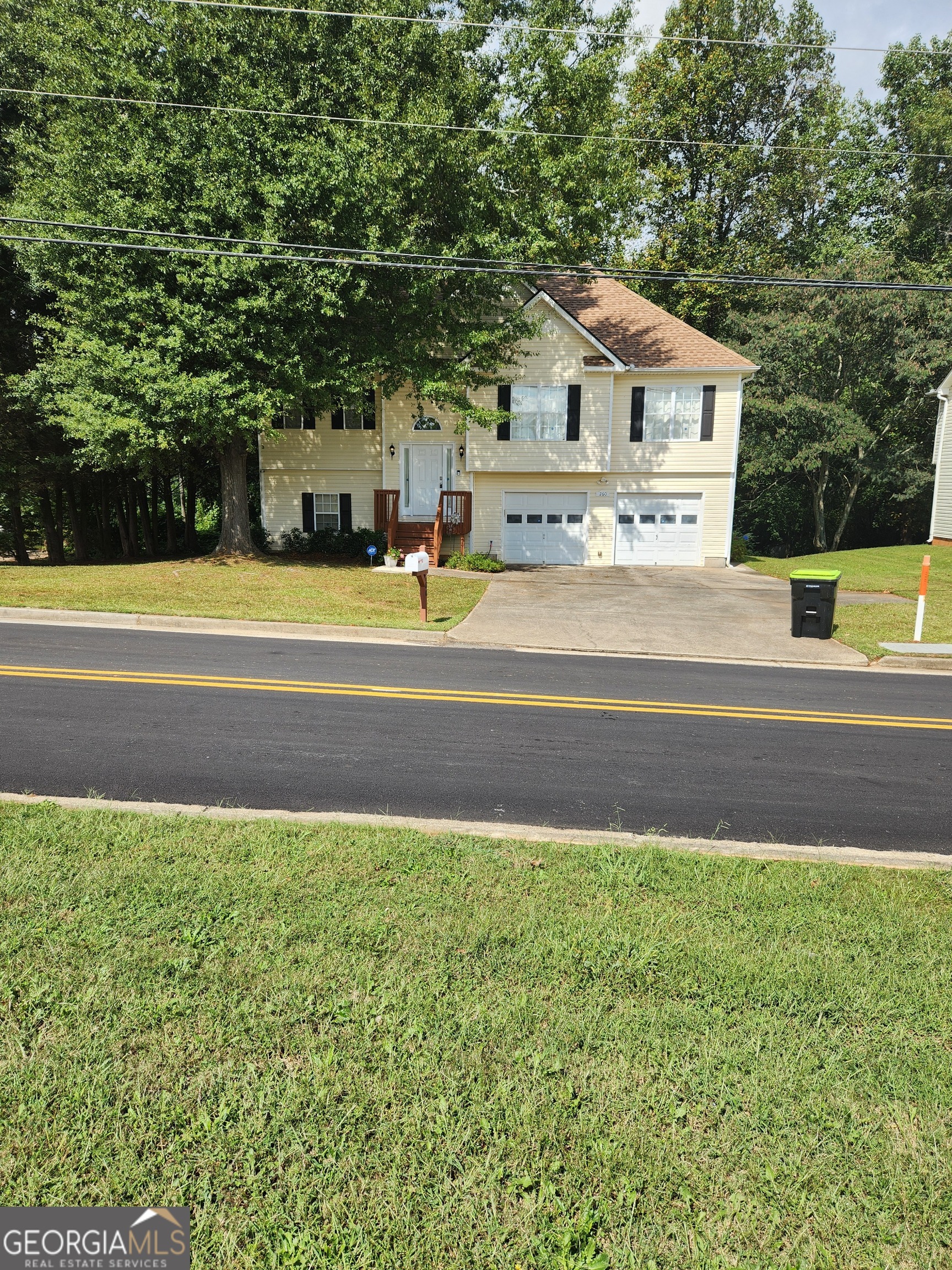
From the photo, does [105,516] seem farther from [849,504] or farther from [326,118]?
[849,504]

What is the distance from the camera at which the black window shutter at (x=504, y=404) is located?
24875 millimetres

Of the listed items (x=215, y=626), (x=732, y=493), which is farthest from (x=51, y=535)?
(x=732, y=493)

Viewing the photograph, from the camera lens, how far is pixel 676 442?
84.5 ft

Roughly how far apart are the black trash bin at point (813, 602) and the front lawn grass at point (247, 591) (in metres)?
6.38

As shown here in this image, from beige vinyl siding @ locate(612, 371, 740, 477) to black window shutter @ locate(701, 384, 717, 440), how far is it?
11cm

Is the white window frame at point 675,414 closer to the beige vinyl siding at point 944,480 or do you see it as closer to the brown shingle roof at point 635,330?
the brown shingle roof at point 635,330

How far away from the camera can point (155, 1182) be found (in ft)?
8.57

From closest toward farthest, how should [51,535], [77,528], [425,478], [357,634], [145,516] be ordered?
[357,634] → [425,478] → [51,535] → [77,528] → [145,516]

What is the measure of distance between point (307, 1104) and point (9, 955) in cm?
184

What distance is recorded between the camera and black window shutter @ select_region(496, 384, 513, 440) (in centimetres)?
2488

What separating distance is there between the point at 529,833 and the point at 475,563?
18.1 m

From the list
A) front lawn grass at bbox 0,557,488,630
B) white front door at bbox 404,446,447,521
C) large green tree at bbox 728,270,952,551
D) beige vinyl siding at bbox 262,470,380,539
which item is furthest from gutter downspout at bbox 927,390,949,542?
beige vinyl siding at bbox 262,470,380,539

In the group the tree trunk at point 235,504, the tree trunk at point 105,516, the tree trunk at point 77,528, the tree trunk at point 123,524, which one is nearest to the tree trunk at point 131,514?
the tree trunk at point 123,524

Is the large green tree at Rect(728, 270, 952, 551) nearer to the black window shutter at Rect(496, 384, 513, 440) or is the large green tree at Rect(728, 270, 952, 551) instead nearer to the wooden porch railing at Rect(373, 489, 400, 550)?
the black window shutter at Rect(496, 384, 513, 440)
